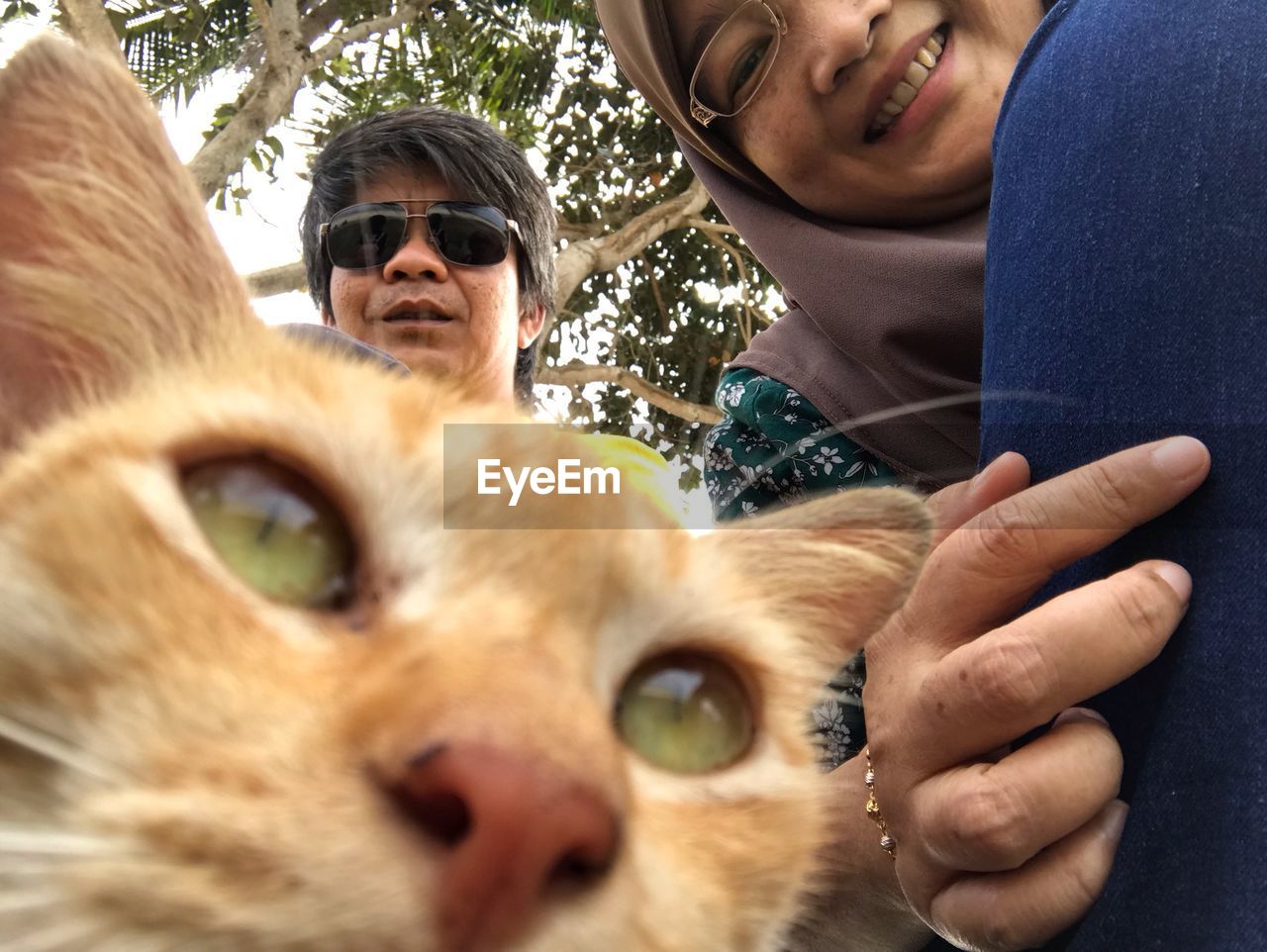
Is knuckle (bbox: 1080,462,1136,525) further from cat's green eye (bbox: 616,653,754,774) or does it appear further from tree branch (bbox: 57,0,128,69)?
tree branch (bbox: 57,0,128,69)

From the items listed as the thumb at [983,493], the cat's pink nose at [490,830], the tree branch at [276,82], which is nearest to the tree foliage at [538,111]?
the tree branch at [276,82]

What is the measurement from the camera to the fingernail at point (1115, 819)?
46cm

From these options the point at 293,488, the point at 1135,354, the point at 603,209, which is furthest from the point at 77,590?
the point at 603,209

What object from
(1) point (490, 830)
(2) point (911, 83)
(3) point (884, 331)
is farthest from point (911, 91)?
(1) point (490, 830)

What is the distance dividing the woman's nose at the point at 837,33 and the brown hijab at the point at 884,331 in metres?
0.16

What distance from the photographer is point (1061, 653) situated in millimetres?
450

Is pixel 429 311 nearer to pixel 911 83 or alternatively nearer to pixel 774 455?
pixel 774 455

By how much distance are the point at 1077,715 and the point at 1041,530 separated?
11 centimetres

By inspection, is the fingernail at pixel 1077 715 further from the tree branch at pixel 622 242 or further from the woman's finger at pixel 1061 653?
the tree branch at pixel 622 242

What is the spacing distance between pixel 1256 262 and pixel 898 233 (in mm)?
454

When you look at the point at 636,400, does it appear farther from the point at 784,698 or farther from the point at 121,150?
the point at 121,150

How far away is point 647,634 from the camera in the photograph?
0.42 meters

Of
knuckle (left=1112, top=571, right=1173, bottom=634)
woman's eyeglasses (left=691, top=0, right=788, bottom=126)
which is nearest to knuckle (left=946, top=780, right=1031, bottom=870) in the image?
knuckle (left=1112, top=571, right=1173, bottom=634)

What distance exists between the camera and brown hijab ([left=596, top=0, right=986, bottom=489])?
0.71 m
